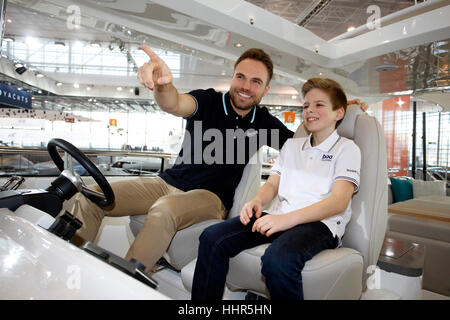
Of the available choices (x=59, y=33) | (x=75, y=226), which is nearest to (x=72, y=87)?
(x=59, y=33)

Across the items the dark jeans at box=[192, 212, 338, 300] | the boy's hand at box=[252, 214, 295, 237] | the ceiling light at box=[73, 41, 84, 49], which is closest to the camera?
the dark jeans at box=[192, 212, 338, 300]

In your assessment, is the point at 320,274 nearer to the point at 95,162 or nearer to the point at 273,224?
the point at 273,224

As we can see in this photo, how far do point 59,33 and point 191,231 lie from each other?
22.2ft

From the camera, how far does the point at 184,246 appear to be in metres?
1.50

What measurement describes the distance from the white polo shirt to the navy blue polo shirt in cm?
36

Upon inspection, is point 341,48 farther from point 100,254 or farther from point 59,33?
point 59,33

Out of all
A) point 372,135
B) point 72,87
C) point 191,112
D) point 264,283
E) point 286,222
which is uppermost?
point 72,87

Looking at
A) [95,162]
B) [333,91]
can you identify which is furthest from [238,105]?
[95,162]

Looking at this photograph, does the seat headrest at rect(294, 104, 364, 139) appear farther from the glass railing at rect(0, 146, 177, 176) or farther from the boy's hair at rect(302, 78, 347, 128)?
the glass railing at rect(0, 146, 177, 176)

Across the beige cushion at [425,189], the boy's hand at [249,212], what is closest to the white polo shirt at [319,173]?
the boy's hand at [249,212]

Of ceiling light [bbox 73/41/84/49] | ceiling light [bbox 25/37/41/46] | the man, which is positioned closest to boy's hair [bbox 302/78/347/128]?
the man

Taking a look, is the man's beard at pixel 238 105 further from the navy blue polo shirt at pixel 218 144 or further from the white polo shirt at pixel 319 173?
the white polo shirt at pixel 319 173

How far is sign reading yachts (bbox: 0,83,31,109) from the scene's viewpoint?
14.2 feet
